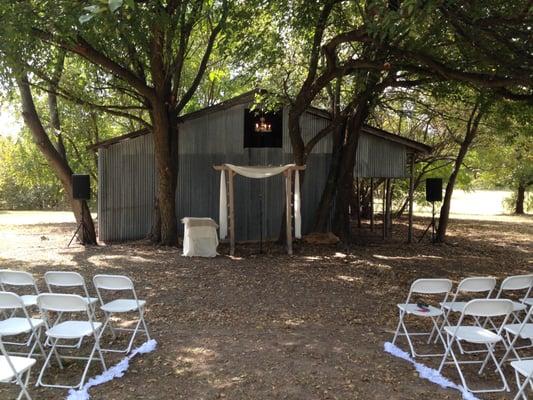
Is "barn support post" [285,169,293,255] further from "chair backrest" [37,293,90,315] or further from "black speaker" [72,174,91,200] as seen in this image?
"chair backrest" [37,293,90,315]

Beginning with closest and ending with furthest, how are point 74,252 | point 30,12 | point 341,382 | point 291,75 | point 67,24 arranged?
point 341,382 → point 67,24 → point 30,12 → point 74,252 → point 291,75

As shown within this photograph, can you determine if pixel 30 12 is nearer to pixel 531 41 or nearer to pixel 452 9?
pixel 452 9

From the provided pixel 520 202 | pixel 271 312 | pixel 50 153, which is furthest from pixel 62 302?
pixel 520 202

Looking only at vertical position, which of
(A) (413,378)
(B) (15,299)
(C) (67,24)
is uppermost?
(C) (67,24)

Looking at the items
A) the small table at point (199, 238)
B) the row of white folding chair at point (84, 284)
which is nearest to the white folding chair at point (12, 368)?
the row of white folding chair at point (84, 284)

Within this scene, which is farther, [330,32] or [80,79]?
[80,79]

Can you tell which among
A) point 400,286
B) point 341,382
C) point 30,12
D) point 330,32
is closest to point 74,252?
point 30,12

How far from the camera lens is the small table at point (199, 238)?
1100cm

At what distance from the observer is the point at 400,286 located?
832 centimetres

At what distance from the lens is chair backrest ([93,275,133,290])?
4.78 m

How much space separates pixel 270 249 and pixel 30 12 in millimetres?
7481

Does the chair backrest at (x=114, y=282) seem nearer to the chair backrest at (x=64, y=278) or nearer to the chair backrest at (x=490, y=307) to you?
the chair backrest at (x=64, y=278)

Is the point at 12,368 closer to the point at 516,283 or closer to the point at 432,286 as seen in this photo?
the point at 432,286

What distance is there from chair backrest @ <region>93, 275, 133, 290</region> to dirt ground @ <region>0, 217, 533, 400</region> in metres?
0.69
